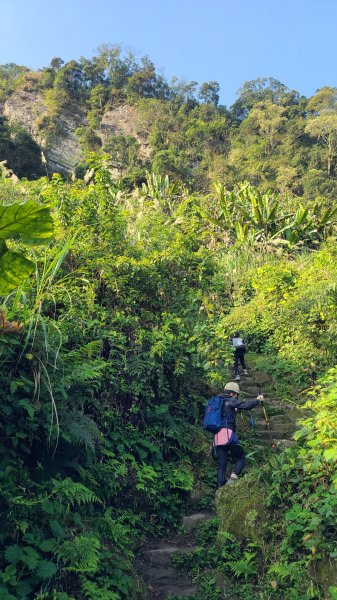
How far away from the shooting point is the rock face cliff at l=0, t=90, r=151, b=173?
1614 inches

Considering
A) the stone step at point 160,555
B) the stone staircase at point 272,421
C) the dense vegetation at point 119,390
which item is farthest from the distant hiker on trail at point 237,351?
the stone step at point 160,555

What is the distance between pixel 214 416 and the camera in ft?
18.7

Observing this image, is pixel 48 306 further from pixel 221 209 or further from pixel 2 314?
pixel 221 209

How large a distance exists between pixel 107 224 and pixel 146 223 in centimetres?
A: 132

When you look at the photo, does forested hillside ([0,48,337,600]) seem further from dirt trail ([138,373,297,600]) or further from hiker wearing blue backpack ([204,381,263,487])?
hiker wearing blue backpack ([204,381,263,487])

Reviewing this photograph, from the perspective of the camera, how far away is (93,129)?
1781 inches

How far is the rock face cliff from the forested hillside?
32419 mm

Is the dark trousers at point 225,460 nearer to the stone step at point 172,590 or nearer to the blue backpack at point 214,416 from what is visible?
the blue backpack at point 214,416

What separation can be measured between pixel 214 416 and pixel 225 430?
0.66 feet

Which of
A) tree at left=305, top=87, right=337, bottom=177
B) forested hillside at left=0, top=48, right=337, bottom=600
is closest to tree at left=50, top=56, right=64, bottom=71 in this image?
tree at left=305, top=87, right=337, bottom=177

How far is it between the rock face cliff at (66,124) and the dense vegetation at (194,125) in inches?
18.3

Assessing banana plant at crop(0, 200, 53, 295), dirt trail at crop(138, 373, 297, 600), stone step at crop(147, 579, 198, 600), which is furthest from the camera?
dirt trail at crop(138, 373, 297, 600)

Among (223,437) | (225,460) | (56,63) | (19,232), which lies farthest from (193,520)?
(56,63)

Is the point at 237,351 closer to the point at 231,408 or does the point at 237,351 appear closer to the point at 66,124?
the point at 231,408
